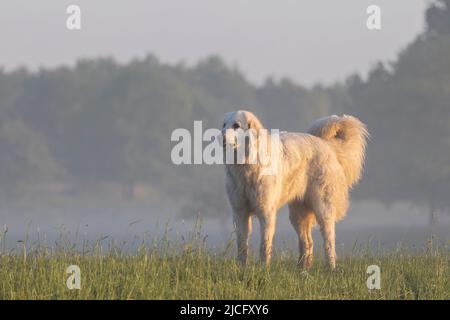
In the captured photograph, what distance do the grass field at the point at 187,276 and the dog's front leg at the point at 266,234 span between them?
Result: 231 mm

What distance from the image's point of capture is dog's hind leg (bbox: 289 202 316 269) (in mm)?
11828

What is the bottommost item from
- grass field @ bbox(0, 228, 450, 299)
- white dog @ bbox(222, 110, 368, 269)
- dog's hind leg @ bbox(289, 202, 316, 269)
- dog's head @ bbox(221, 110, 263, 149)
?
grass field @ bbox(0, 228, 450, 299)

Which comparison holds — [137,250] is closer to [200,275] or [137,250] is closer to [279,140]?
[200,275]

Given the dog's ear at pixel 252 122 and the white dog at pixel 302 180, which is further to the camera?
the white dog at pixel 302 180

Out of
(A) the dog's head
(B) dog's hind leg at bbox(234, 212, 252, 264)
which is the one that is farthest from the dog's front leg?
(A) the dog's head

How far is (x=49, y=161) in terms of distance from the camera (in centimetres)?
6825

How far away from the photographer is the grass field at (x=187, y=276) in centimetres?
909

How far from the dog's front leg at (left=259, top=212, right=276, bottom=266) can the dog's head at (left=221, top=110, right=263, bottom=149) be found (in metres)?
1.06

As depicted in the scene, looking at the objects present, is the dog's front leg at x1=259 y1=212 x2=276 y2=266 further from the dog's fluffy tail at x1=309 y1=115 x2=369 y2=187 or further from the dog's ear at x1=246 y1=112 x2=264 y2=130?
the dog's fluffy tail at x1=309 y1=115 x2=369 y2=187

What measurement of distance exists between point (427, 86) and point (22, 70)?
53.4 meters

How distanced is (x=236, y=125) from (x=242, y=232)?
1472 mm

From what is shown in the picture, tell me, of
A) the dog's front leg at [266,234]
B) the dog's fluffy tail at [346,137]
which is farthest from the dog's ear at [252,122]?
the dog's fluffy tail at [346,137]

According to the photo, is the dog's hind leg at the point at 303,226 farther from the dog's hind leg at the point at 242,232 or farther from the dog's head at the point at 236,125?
the dog's head at the point at 236,125

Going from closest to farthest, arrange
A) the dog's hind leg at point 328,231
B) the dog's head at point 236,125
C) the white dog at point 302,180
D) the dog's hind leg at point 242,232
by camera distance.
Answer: the dog's head at point 236,125 < the white dog at point 302,180 < the dog's hind leg at point 242,232 < the dog's hind leg at point 328,231
